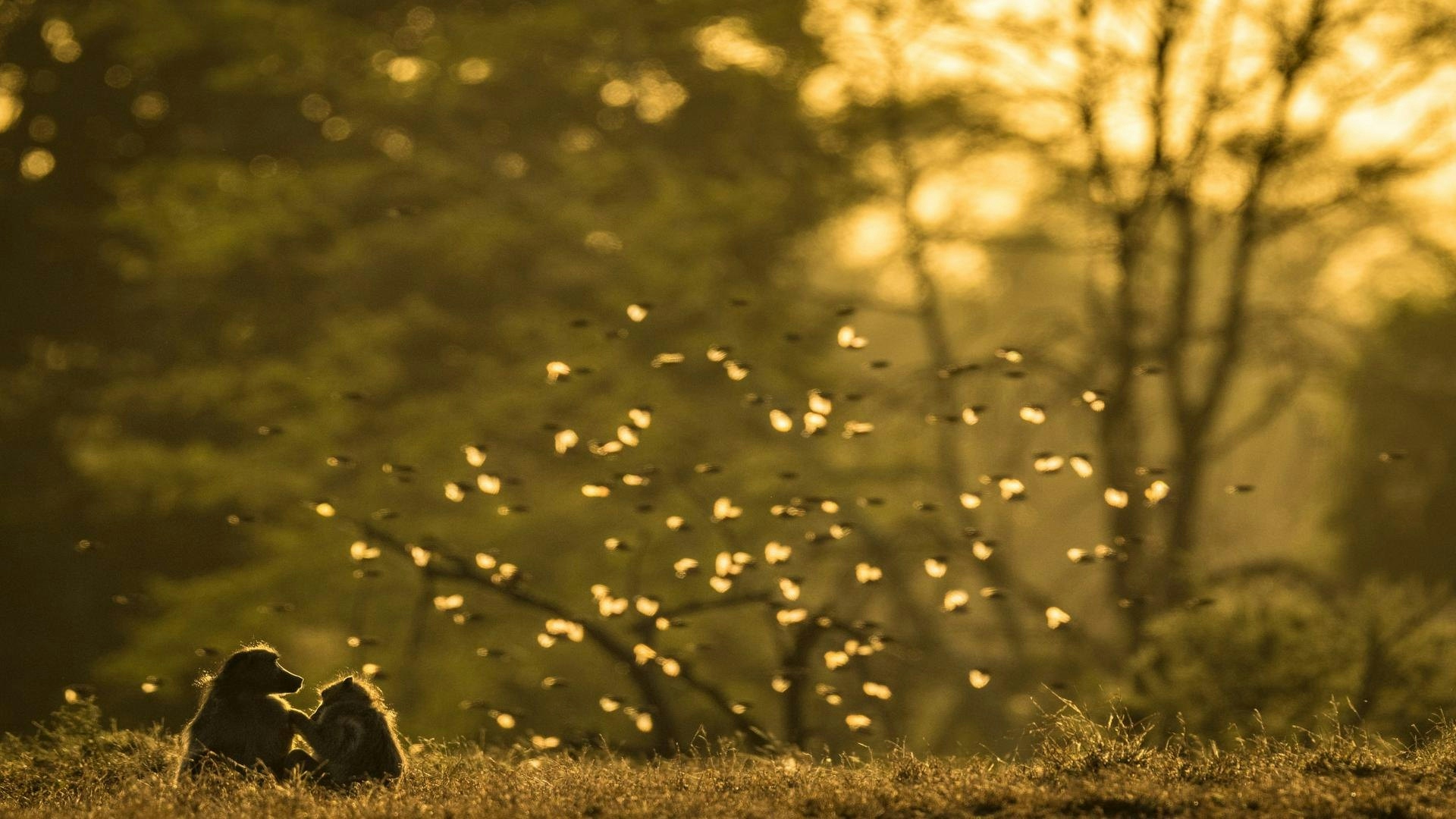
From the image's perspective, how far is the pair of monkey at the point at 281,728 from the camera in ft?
26.7

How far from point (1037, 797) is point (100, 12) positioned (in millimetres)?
18583

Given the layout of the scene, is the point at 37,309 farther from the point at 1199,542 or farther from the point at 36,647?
the point at 1199,542

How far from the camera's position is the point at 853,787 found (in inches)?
307

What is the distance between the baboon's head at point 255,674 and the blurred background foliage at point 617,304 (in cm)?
922

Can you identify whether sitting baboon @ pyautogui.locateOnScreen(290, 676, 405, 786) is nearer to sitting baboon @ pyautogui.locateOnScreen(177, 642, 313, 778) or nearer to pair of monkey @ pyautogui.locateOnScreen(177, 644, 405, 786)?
pair of monkey @ pyautogui.locateOnScreen(177, 644, 405, 786)

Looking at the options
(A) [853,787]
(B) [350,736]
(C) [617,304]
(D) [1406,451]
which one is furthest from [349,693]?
(D) [1406,451]

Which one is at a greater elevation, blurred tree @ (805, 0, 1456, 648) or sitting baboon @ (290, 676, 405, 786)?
blurred tree @ (805, 0, 1456, 648)

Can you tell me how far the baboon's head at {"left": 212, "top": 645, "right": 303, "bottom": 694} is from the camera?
8375 mm

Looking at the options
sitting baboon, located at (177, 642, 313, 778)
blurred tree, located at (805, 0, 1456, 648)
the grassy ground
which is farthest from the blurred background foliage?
sitting baboon, located at (177, 642, 313, 778)

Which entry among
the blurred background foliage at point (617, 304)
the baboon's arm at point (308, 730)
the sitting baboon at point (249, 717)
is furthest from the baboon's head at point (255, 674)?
the blurred background foliage at point (617, 304)

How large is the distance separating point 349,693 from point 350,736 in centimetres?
23

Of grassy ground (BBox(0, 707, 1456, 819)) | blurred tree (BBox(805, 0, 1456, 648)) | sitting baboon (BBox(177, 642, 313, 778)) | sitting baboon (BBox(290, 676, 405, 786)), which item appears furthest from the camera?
blurred tree (BBox(805, 0, 1456, 648))

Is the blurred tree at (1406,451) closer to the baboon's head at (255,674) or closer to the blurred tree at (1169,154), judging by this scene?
the blurred tree at (1169,154)

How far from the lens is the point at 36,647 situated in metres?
20.8
